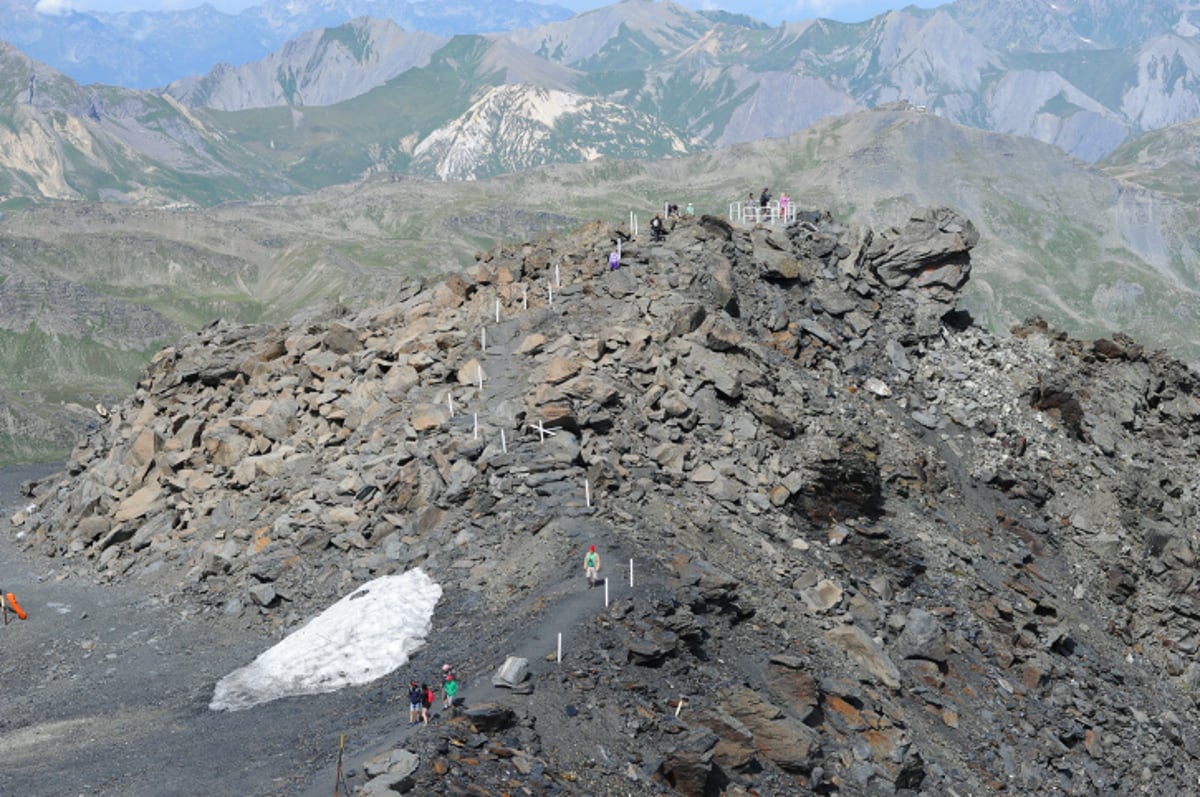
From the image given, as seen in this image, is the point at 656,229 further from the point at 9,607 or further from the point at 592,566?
the point at 9,607

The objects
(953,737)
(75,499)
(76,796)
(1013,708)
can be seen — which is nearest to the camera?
(76,796)

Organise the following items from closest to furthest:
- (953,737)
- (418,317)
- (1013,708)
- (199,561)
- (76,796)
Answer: (76,796)
(953,737)
(1013,708)
(199,561)
(418,317)

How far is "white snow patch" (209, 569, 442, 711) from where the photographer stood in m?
35.8

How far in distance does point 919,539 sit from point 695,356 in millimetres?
11687

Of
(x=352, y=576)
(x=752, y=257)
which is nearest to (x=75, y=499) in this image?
(x=352, y=576)

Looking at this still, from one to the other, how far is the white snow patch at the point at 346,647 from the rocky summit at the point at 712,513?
3.25 feet

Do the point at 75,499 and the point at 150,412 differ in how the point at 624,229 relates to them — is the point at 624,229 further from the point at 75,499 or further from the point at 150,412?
the point at 75,499

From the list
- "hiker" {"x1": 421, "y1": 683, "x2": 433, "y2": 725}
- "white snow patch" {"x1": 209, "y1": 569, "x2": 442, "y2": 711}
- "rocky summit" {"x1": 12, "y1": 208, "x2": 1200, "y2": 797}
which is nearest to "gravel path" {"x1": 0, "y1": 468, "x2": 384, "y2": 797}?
"white snow patch" {"x1": 209, "y1": 569, "x2": 442, "y2": 711}

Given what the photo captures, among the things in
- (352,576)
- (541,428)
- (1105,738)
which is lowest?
(1105,738)

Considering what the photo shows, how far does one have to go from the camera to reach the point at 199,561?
164 ft

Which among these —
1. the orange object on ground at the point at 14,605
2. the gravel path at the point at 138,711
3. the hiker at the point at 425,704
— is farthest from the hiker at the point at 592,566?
the orange object on ground at the point at 14,605

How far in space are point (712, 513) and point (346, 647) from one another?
13732mm

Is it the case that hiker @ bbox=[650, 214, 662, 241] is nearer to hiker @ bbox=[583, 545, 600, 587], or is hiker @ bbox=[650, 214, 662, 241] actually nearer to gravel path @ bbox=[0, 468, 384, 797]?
hiker @ bbox=[583, 545, 600, 587]

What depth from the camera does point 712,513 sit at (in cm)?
4322
